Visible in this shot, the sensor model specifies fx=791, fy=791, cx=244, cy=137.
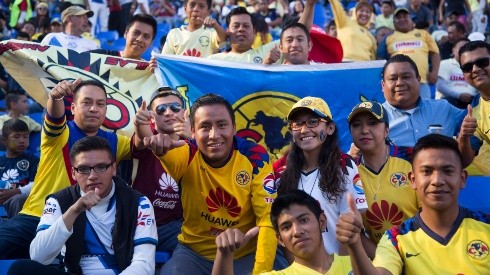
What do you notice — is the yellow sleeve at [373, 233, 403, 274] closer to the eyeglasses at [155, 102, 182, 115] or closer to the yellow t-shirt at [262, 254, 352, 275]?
the yellow t-shirt at [262, 254, 352, 275]

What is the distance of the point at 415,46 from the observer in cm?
1076

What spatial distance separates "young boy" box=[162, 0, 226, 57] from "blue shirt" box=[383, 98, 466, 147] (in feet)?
9.21

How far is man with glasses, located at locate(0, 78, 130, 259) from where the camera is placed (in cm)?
536

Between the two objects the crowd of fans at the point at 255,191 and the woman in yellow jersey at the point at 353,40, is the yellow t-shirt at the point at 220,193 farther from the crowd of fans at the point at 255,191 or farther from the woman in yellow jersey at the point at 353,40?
the woman in yellow jersey at the point at 353,40

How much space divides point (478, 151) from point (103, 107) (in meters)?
2.77

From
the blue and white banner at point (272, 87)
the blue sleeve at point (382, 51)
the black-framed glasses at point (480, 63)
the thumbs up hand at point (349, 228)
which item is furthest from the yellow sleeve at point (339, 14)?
the thumbs up hand at point (349, 228)

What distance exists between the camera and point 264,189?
4.97 m

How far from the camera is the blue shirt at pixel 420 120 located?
20.2 ft

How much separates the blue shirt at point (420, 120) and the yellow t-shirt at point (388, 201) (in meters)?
1.10

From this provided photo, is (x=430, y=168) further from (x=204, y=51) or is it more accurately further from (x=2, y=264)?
(x=204, y=51)

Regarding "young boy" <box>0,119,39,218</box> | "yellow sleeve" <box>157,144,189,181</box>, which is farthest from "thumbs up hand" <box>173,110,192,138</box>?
"young boy" <box>0,119,39,218</box>

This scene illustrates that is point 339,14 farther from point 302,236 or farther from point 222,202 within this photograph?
point 302,236

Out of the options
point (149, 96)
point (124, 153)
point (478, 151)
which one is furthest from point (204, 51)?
point (478, 151)

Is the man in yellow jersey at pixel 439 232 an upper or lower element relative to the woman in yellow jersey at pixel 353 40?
lower
